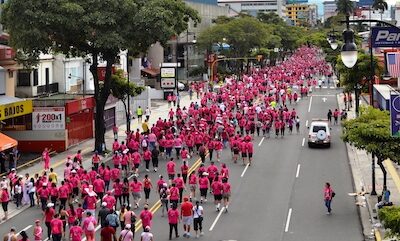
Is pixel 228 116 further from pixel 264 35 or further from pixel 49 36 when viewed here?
pixel 264 35

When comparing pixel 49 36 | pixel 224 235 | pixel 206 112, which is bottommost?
pixel 224 235

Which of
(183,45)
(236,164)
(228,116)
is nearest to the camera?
(236,164)

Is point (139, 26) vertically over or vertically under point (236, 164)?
over

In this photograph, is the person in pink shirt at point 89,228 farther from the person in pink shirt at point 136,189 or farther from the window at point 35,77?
the window at point 35,77

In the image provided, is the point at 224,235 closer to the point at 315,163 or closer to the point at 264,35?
the point at 315,163

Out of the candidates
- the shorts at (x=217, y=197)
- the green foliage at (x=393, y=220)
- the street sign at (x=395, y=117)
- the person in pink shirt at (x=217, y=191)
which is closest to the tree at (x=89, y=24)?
the person in pink shirt at (x=217, y=191)

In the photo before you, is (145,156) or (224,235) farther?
(145,156)

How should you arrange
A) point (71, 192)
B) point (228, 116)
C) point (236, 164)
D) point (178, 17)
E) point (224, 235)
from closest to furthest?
point (224, 235)
point (71, 192)
point (236, 164)
point (178, 17)
point (228, 116)

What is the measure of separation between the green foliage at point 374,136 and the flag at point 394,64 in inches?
576

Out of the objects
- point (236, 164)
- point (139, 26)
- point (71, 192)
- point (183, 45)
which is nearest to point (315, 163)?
point (236, 164)

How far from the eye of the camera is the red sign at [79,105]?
41.6 metres

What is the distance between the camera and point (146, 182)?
2661 centimetres

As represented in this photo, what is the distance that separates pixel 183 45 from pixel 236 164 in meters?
74.8

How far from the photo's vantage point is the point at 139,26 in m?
37.4
